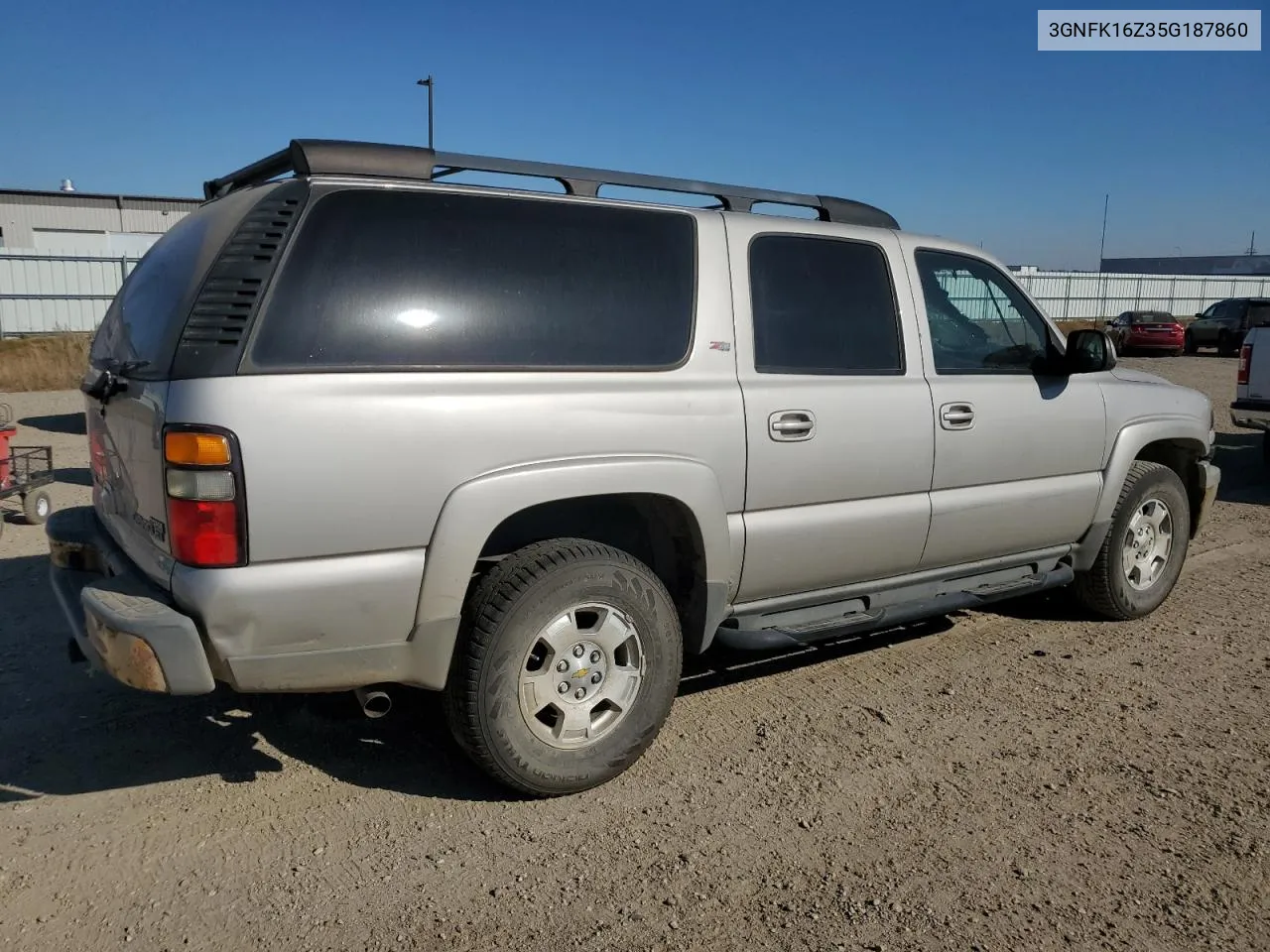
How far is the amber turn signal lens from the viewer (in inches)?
108

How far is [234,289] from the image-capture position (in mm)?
2910

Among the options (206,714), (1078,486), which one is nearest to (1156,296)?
(1078,486)

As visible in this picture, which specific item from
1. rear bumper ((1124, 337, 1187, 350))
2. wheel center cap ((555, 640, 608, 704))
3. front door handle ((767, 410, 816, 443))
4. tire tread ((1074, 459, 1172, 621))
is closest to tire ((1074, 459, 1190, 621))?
tire tread ((1074, 459, 1172, 621))

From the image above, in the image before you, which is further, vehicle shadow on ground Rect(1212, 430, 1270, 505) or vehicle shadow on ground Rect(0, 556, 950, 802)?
vehicle shadow on ground Rect(1212, 430, 1270, 505)

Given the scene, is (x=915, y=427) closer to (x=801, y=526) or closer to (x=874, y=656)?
(x=801, y=526)

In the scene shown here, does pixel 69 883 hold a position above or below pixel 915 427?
below

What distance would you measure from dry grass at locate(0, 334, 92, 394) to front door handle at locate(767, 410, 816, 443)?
15.7m

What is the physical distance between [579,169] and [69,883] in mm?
2807

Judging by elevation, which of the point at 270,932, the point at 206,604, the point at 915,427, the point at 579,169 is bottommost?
the point at 270,932

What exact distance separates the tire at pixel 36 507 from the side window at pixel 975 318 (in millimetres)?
6316

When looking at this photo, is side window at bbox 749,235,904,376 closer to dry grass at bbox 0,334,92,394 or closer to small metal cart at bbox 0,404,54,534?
small metal cart at bbox 0,404,54,534

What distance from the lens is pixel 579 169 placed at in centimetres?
366

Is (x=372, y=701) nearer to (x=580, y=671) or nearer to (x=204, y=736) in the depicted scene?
(x=580, y=671)

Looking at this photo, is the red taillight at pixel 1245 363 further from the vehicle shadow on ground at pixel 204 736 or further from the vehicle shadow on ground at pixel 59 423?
the vehicle shadow on ground at pixel 59 423
